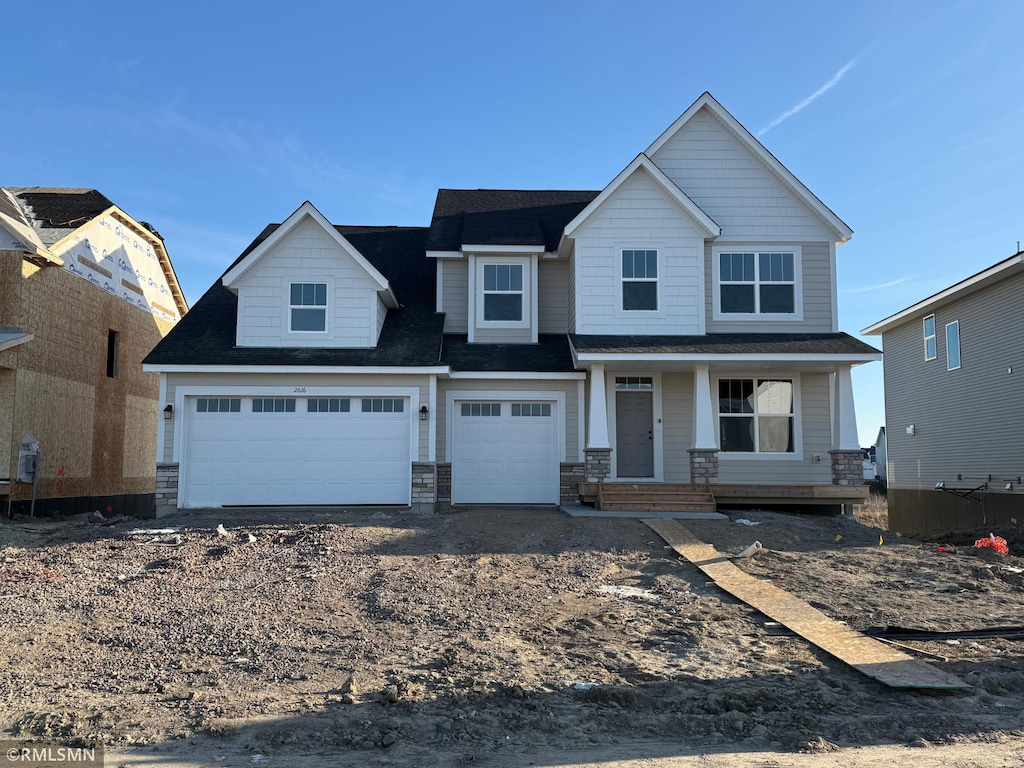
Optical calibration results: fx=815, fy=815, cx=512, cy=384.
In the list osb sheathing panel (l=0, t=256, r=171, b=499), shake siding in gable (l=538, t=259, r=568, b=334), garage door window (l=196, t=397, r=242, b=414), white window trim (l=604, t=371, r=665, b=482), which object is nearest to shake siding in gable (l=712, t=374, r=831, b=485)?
white window trim (l=604, t=371, r=665, b=482)

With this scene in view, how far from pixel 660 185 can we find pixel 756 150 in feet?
8.44

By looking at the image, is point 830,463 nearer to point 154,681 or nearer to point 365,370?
point 365,370

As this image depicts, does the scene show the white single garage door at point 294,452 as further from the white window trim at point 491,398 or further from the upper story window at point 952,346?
the upper story window at point 952,346

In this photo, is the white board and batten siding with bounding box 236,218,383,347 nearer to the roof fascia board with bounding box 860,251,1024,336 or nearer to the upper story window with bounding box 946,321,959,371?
the roof fascia board with bounding box 860,251,1024,336

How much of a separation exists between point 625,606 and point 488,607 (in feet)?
5.37

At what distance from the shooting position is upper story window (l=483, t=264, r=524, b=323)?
738 inches

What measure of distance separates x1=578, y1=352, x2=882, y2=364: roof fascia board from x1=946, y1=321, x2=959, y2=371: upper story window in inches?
280

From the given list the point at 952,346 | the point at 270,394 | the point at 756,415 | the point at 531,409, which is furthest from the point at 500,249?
the point at 952,346

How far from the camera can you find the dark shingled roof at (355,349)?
16609 mm

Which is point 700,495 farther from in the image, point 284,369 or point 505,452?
point 284,369

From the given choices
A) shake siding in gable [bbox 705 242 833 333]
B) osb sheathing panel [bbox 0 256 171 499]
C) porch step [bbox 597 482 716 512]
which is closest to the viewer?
porch step [bbox 597 482 716 512]

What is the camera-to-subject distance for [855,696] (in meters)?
6.89

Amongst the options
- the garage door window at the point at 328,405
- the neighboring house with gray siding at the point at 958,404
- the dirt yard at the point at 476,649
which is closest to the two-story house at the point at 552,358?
the garage door window at the point at 328,405

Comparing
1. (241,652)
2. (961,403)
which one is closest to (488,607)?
(241,652)
